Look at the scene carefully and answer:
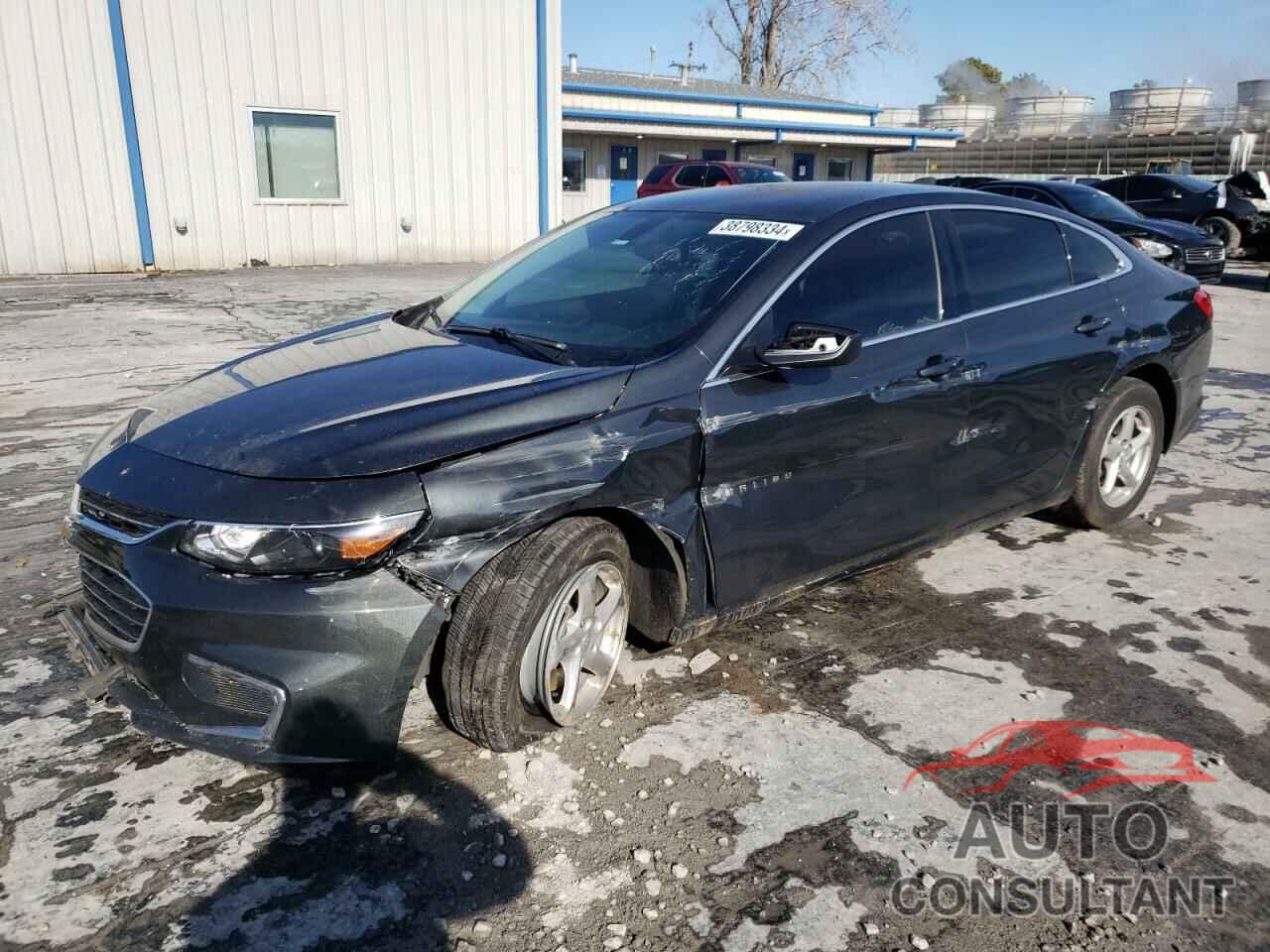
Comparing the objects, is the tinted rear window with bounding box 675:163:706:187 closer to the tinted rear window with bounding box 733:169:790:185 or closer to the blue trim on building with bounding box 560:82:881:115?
the tinted rear window with bounding box 733:169:790:185

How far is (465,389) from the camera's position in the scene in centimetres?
298

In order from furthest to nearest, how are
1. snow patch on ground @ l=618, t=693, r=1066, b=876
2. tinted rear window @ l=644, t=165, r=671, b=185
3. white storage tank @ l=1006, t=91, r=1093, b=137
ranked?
white storage tank @ l=1006, t=91, r=1093, b=137, tinted rear window @ l=644, t=165, r=671, b=185, snow patch on ground @ l=618, t=693, r=1066, b=876

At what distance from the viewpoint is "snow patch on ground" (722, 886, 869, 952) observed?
2268mm

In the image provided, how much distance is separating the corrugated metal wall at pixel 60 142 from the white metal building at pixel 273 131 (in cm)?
2

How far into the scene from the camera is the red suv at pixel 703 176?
1842cm

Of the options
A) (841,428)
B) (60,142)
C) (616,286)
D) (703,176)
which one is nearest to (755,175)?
(703,176)

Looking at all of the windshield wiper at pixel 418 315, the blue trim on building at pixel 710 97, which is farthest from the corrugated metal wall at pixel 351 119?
the windshield wiper at pixel 418 315

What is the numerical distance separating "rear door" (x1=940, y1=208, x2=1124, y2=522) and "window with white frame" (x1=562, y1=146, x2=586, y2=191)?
2264cm

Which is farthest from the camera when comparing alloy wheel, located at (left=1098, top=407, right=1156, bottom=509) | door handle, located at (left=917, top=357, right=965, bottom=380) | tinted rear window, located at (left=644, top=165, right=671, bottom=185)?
tinted rear window, located at (left=644, top=165, right=671, bottom=185)

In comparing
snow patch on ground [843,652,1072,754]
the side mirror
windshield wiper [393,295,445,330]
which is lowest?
snow patch on ground [843,652,1072,754]

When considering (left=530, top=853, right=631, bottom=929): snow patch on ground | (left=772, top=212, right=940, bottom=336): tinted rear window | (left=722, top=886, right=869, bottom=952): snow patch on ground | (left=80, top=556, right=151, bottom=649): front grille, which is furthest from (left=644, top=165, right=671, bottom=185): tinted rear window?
(left=722, top=886, right=869, bottom=952): snow patch on ground

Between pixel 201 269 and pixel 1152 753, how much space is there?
51.9 feet

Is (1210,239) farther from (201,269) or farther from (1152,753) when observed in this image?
(201,269)

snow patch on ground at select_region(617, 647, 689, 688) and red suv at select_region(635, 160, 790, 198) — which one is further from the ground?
red suv at select_region(635, 160, 790, 198)
